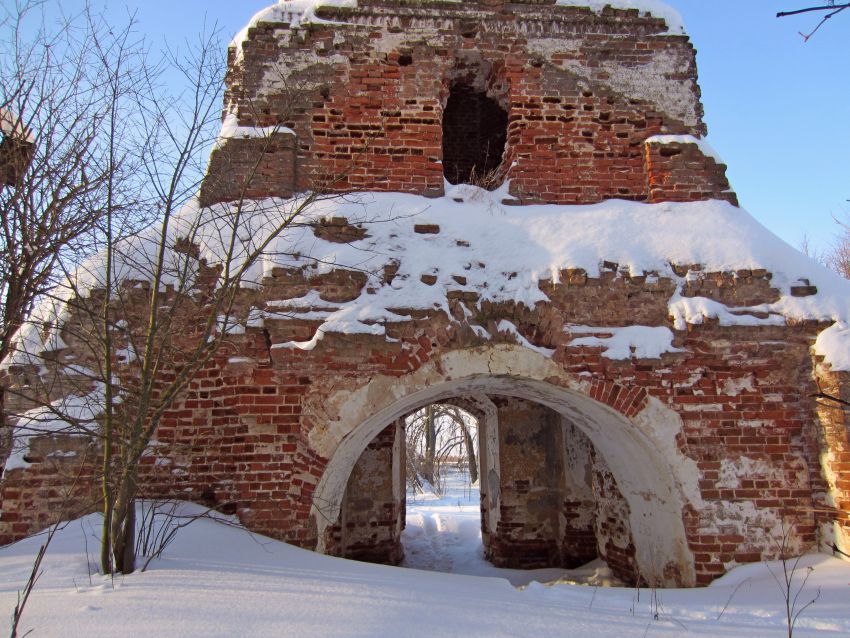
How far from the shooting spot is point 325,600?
2748mm

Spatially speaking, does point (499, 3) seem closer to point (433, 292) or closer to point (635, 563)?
point (433, 292)

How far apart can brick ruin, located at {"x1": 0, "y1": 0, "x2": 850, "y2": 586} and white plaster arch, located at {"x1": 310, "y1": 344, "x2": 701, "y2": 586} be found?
0.05ft

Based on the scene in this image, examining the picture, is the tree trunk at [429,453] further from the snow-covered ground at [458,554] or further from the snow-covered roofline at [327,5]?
the snow-covered roofline at [327,5]

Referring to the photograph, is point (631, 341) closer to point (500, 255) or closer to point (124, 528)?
point (500, 255)

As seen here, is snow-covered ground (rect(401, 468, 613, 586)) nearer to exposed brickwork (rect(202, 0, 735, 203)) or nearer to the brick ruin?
the brick ruin

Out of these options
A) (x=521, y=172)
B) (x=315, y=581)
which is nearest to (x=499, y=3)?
(x=521, y=172)

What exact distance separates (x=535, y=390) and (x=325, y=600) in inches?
98.5

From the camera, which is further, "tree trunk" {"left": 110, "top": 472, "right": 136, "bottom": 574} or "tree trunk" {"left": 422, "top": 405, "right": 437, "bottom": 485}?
"tree trunk" {"left": 422, "top": 405, "right": 437, "bottom": 485}

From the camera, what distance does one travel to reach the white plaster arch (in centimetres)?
418

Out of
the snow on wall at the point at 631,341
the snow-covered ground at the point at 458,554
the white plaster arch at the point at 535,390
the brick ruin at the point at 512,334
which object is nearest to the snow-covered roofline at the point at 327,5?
the brick ruin at the point at 512,334

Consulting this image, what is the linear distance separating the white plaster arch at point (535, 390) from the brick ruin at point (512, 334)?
0.05ft

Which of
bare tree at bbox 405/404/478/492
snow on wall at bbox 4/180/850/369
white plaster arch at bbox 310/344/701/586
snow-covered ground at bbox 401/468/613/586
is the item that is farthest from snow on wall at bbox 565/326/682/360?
bare tree at bbox 405/404/478/492

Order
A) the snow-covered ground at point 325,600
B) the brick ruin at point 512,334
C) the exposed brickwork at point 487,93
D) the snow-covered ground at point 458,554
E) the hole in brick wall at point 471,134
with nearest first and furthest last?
the snow-covered ground at point 325,600
the brick ruin at point 512,334
the exposed brickwork at point 487,93
the snow-covered ground at point 458,554
the hole in brick wall at point 471,134

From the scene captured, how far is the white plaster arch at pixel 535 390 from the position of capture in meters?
4.18
